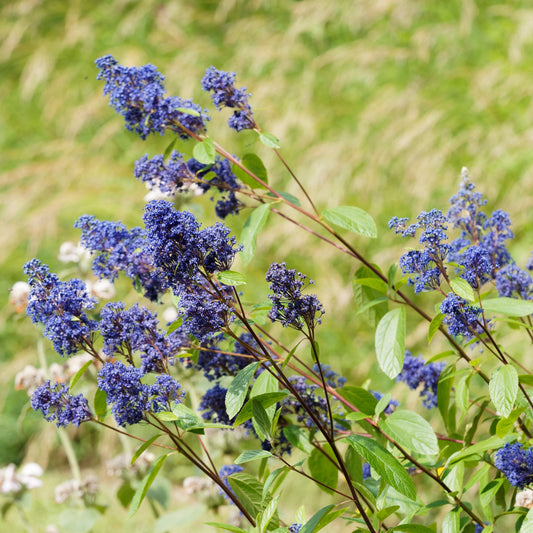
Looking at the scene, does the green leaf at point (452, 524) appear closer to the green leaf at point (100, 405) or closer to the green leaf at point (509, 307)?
the green leaf at point (509, 307)

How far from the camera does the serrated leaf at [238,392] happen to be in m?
0.90

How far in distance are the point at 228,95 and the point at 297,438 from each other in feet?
1.93

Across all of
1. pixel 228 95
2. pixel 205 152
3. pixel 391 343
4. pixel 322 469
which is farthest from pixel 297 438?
pixel 228 95

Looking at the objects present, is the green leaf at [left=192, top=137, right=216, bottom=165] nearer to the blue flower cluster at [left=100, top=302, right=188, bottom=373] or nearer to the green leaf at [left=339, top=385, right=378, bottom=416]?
the blue flower cluster at [left=100, top=302, right=188, bottom=373]

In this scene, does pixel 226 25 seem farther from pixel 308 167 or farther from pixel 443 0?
pixel 308 167

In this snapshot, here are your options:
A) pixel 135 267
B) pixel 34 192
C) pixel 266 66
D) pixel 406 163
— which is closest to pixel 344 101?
pixel 266 66

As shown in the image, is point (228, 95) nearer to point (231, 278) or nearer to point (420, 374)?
point (231, 278)

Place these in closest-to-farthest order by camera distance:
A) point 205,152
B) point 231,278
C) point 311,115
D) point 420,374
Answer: point 231,278 < point 205,152 < point 420,374 < point 311,115

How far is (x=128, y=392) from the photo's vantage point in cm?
88

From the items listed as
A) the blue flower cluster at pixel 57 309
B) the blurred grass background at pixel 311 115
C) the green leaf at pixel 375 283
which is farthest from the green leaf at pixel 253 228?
the blurred grass background at pixel 311 115

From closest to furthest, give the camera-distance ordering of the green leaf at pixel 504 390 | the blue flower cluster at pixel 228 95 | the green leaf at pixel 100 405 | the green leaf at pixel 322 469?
the green leaf at pixel 504 390 → the green leaf at pixel 100 405 → the green leaf at pixel 322 469 → the blue flower cluster at pixel 228 95

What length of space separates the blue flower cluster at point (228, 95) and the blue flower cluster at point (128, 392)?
0.51 m

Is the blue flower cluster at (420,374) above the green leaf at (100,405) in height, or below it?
above

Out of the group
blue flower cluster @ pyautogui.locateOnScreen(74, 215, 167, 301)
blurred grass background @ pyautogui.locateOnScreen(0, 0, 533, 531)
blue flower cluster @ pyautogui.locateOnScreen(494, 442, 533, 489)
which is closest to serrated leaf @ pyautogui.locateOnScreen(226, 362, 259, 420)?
blue flower cluster @ pyautogui.locateOnScreen(74, 215, 167, 301)
